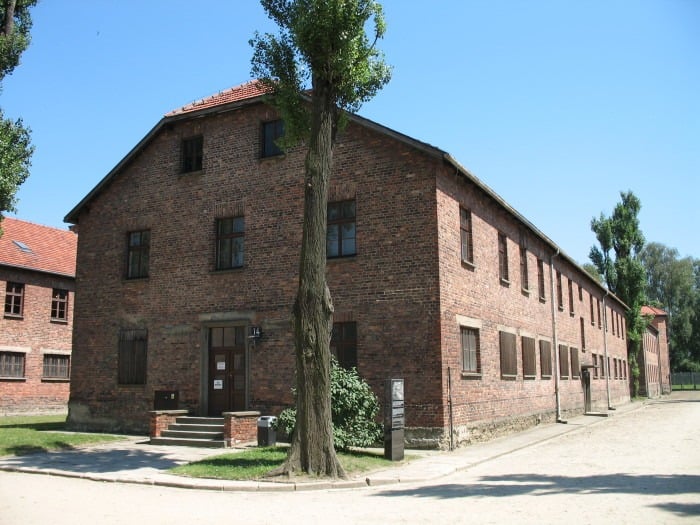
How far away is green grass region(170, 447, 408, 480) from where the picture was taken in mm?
12016

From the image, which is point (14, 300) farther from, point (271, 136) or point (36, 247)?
point (271, 136)

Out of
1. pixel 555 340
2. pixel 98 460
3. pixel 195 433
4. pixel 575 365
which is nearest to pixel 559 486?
pixel 98 460

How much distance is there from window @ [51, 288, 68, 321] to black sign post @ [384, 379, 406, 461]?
946 inches

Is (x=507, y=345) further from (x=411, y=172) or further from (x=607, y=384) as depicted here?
(x=607, y=384)

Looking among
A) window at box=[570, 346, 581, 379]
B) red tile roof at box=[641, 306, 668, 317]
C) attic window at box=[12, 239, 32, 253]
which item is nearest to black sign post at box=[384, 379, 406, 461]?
window at box=[570, 346, 581, 379]

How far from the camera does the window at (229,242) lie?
19.6 m

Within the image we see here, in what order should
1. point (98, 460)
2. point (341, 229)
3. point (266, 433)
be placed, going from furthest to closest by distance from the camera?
point (341, 229)
point (266, 433)
point (98, 460)

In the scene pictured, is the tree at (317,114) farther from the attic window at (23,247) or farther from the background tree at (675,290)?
the background tree at (675,290)

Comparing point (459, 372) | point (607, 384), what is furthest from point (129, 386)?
point (607, 384)

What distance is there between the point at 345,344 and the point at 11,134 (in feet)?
34.9

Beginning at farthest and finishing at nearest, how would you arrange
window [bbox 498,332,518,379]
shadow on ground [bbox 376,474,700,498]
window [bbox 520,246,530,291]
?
window [bbox 520,246,530,291]
window [bbox 498,332,518,379]
shadow on ground [bbox 376,474,700,498]

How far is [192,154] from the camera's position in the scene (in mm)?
21125

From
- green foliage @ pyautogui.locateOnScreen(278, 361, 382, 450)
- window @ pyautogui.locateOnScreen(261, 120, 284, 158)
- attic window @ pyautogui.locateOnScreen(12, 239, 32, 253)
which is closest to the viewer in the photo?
green foliage @ pyautogui.locateOnScreen(278, 361, 382, 450)

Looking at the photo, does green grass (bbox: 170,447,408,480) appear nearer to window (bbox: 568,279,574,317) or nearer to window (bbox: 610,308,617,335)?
window (bbox: 568,279,574,317)
